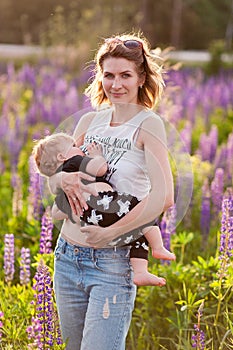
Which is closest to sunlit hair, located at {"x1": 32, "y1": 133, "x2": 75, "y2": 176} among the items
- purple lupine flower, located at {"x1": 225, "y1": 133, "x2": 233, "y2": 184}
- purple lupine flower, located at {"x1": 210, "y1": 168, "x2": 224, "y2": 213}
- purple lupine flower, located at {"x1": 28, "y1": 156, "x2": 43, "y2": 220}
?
purple lupine flower, located at {"x1": 28, "y1": 156, "x2": 43, "y2": 220}

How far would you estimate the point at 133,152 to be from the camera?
303 cm

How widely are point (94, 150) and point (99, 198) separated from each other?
0.74 feet

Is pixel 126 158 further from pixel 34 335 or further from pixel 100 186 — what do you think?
pixel 34 335

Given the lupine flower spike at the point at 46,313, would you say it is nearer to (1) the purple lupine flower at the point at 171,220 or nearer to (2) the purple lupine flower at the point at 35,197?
(1) the purple lupine flower at the point at 171,220

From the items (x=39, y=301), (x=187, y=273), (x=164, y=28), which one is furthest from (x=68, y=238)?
(x=164, y=28)

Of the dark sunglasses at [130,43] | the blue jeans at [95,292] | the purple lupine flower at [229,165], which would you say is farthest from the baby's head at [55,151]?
the purple lupine flower at [229,165]

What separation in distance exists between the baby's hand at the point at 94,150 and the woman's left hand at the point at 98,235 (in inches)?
12.1

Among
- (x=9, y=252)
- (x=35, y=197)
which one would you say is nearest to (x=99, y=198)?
(x=9, y=252)

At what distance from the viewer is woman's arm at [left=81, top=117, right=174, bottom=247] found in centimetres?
291

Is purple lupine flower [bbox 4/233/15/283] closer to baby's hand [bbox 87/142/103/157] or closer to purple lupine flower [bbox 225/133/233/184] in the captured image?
baby's hand [bbox 87/142/103/157]

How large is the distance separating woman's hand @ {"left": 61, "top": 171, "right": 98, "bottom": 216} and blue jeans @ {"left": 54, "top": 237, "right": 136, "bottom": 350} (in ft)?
0.60

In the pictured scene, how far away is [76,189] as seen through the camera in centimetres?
296

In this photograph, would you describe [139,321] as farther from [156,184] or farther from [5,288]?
[156,184]

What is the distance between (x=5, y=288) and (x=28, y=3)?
94.3ft
